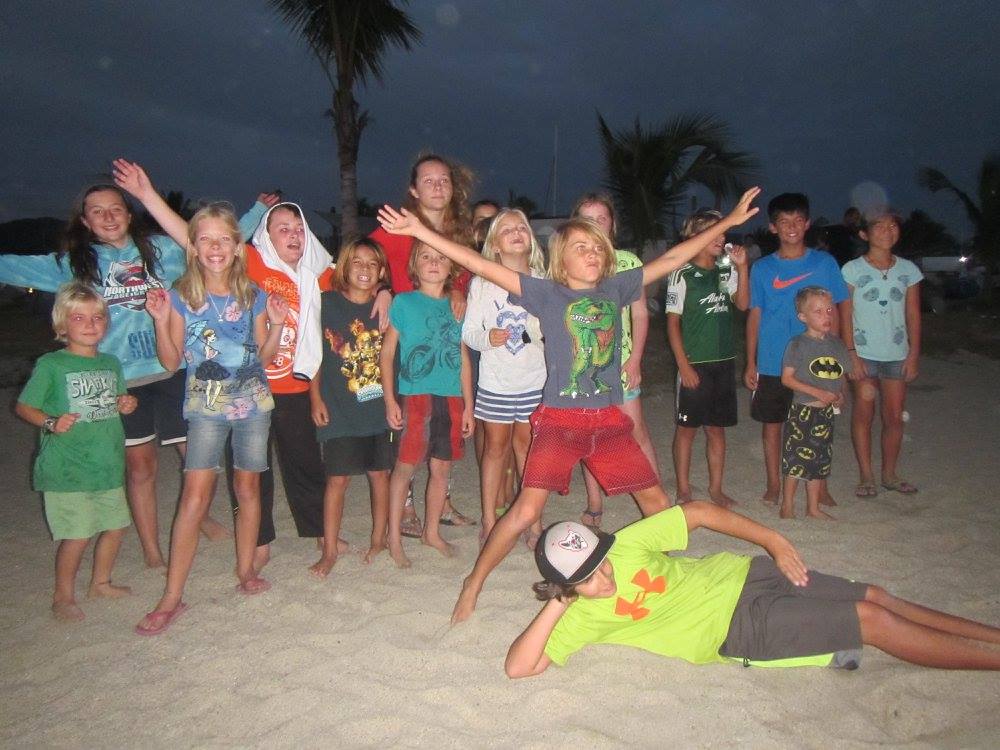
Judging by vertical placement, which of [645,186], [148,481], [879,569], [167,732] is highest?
[645,186]

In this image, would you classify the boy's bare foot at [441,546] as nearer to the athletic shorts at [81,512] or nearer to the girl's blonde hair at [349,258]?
the girl's blonde hair at [349,258]

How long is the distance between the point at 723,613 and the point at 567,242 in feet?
5.63

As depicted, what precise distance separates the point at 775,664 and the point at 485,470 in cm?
175

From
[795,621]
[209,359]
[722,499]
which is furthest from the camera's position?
[722,499]

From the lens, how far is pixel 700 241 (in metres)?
3.21

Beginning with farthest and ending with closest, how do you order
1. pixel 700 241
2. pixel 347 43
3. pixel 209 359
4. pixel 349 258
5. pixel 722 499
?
pixel 347 43 → pixel 722 499 → pixel 349 258 → pixel 209 359 → pixel 700 241

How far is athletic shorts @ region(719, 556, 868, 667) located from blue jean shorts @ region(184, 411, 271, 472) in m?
2.33

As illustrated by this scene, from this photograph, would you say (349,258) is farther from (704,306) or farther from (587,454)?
(704,306)

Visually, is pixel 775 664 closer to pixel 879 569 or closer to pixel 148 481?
pixel 879 569

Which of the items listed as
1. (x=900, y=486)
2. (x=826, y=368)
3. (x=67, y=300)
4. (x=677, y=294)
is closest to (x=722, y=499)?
(x=826, y=368)

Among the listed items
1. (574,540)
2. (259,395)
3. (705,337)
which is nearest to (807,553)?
(705,337)

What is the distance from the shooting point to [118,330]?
3639 mm

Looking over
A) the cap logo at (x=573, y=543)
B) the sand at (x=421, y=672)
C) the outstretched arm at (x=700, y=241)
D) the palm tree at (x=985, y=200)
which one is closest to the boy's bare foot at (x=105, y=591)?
the sand at (x=421, y=672)

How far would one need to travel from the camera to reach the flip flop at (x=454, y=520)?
4.62m
